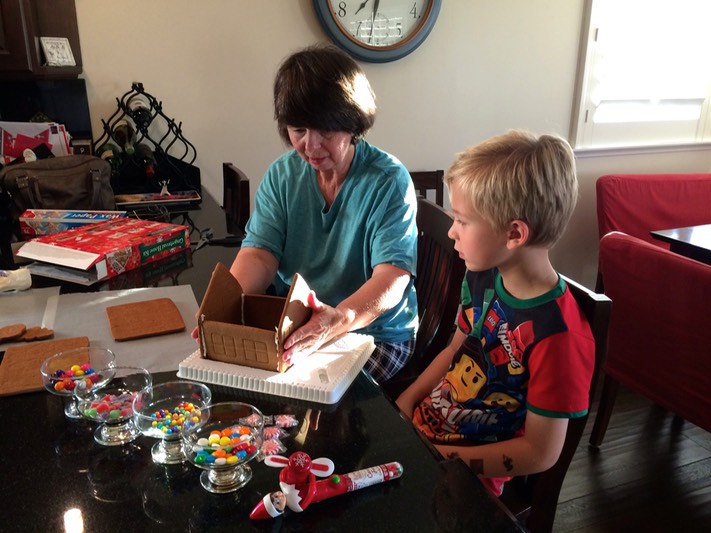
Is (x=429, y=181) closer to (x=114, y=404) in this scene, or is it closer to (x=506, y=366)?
(x=506, y=366)

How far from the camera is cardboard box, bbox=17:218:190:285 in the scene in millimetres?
1314

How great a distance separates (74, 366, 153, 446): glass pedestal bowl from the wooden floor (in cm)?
136

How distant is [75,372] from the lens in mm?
881

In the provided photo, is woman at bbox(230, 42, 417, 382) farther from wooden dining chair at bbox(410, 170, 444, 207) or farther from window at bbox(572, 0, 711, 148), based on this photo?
window at bbox(572, 0, 711, 148)

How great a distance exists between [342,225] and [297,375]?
1.76 feet

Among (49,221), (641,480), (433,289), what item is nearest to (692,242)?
(641,480)

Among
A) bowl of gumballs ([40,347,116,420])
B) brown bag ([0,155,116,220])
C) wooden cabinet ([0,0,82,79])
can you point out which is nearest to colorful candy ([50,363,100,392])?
bowl of gumballs ([40,347,116,420])

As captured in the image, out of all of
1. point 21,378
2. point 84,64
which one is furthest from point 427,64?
point 21,378

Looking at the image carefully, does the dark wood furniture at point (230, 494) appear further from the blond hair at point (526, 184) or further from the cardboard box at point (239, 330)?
the blond hair at point (526, 184)

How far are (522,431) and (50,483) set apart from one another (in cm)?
75

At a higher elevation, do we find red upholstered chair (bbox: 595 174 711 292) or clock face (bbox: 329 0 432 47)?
clock face (bbox: 329 0 432 47)

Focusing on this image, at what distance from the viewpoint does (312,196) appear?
1.38 m

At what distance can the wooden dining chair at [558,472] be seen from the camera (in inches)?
37.4

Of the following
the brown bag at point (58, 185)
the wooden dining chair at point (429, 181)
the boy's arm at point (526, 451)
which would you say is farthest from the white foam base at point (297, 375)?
the wooden dining chair at point (429, 181)
